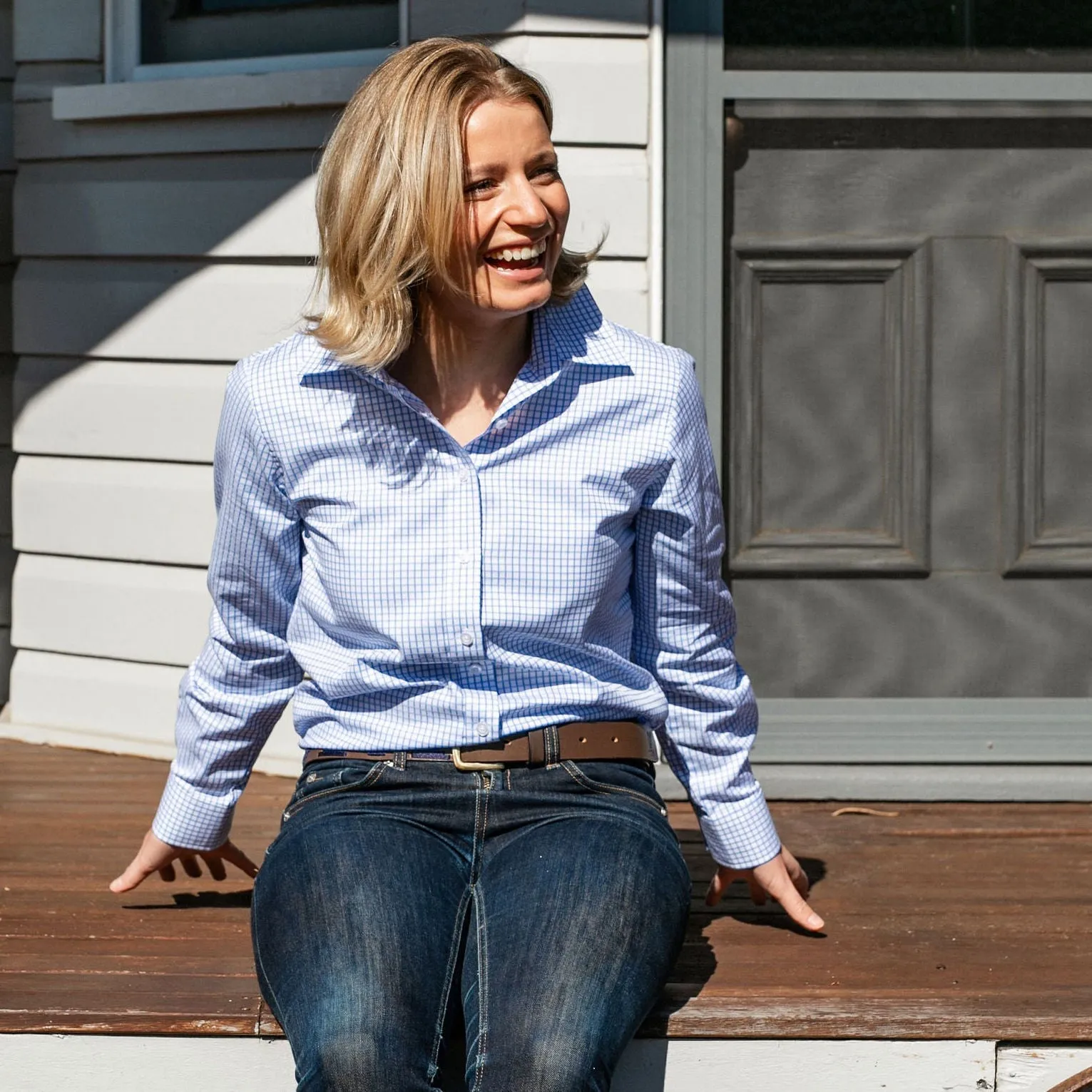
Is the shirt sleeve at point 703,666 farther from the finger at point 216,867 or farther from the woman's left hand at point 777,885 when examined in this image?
the finger at point 216,867

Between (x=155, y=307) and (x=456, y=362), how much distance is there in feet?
5.78

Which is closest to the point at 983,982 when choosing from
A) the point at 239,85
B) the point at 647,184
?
the point at 647,184

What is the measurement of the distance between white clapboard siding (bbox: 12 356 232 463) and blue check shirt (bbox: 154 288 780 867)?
1.50m

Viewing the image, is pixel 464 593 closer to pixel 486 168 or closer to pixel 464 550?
pixel 464 550

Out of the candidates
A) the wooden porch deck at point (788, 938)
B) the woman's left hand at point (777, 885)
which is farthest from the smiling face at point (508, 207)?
the wooden porch deck at point (788, 938)

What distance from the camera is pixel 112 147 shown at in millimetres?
3791

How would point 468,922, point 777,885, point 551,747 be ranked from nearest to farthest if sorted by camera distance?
point 468,922 < point 551,747 < point 777,885

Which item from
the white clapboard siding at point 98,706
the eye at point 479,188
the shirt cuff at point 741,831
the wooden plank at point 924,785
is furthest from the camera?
the white clapboard siding at point 98,706

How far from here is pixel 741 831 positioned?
7.52 ft

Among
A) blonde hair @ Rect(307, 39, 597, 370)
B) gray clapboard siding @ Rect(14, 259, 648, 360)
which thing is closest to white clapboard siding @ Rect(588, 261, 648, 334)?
gray clapboard siding @ Rect(14, 259, 648, 360)

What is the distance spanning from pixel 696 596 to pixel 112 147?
224 cm

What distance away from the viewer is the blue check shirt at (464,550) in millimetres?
2102

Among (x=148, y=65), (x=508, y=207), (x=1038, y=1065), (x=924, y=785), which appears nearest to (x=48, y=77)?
(x=148, y=65)

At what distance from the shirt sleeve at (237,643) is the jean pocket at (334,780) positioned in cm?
17
